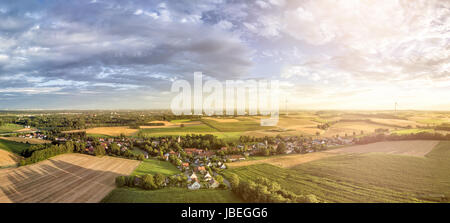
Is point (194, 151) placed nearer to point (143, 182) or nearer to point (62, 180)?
point (143, 182)

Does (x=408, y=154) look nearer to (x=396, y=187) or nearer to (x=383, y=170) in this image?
(x=383, y=170)

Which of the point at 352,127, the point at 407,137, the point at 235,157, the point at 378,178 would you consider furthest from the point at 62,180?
the point at 407,137

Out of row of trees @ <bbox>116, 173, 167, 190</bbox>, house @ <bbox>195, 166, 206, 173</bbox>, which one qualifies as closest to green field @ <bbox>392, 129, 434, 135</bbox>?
house @ <bbox>195, 166, 206, 173</bbox>

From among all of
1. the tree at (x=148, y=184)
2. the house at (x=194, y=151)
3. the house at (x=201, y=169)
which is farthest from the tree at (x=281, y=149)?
the tree at (x=148, y=184)

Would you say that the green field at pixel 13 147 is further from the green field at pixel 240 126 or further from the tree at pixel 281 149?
the tree at pixel 281 149
